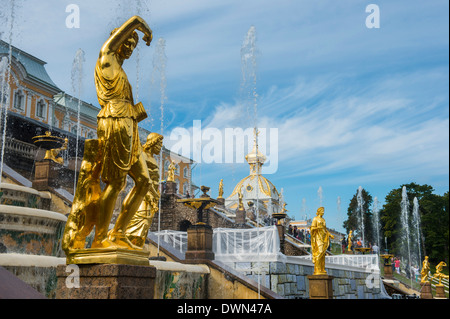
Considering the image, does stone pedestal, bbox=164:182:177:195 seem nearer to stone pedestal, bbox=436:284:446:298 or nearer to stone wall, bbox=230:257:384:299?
stone wall, bbox=230:257:384:299

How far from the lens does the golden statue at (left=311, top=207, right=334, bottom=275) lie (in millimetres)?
14961

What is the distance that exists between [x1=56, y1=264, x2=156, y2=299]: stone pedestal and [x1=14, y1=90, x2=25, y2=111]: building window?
32260 millimetres

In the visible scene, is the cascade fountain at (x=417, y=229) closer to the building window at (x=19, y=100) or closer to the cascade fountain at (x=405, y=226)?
the cascade fountain at (x=405, y=226)

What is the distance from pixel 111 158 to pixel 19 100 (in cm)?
3260

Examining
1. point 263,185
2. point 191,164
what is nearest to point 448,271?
point 263,185

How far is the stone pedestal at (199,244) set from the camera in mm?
12855

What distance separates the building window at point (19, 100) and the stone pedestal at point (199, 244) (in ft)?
85.8

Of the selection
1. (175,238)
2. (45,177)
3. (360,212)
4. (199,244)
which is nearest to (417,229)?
(360,212)

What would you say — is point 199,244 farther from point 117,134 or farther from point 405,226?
point 405,226

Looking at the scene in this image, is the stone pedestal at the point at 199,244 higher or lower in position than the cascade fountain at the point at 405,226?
lower

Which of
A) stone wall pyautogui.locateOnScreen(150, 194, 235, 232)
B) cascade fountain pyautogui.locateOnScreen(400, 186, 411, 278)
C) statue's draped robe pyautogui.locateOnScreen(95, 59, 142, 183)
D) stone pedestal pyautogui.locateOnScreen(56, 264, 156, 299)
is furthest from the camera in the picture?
cascade fountain pyautogui.locateOnScreen(400, 186, 411, 278)

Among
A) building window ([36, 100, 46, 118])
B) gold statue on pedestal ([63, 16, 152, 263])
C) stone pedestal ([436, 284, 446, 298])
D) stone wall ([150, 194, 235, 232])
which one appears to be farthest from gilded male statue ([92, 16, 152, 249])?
building window ([36, 100, 46, 118])

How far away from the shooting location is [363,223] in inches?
2525

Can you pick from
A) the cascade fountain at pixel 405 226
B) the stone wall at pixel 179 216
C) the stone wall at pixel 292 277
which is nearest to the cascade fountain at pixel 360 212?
the cascade fountain at pixel 405 226
